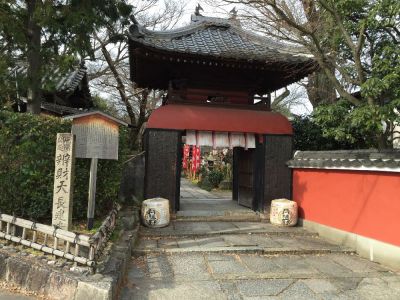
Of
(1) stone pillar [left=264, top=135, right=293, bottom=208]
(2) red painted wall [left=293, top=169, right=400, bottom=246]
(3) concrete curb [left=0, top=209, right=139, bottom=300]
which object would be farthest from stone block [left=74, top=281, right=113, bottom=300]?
(1) stone pillar [left=264, top=135, right=293, bottom=208]

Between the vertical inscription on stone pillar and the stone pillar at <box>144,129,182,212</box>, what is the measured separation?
12.5 ft

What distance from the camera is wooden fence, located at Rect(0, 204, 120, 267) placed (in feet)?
→ 16.6

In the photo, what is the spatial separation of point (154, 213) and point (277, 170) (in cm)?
395

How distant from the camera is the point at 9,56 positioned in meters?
7.90

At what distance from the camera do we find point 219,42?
10.8 metres

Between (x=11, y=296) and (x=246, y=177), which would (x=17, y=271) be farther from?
(x=246, y=177)

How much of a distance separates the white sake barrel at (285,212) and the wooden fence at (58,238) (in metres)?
4.87

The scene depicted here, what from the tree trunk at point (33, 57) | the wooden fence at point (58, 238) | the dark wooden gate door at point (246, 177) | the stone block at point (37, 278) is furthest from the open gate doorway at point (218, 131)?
the stone block at point (37, 278)

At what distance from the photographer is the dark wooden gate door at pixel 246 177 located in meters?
11.4

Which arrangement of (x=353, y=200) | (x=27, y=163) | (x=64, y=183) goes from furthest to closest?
(x=353, y=200) → (x=27, y=163) → (x=64, y=183)

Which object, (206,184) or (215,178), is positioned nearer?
(206,184)

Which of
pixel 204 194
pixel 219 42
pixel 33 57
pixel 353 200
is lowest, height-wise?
pixel 204 194

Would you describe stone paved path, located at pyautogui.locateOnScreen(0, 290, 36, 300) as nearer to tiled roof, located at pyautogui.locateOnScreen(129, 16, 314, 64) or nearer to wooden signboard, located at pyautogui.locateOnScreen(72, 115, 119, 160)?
wooden signboard, located at pyautogui.locateOnScreen(72, 115, 119, 160)

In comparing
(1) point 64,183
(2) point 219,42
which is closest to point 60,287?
(1) point 64,183
